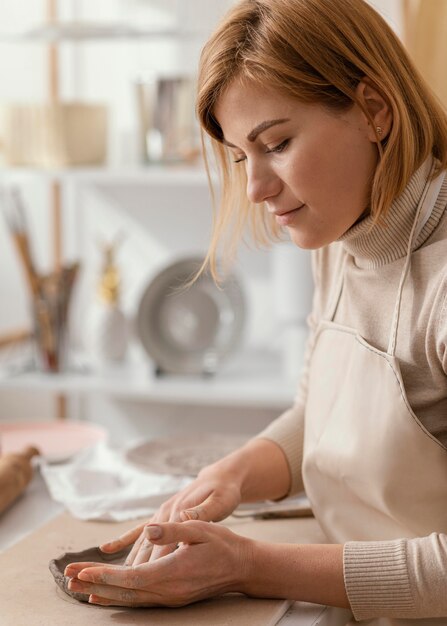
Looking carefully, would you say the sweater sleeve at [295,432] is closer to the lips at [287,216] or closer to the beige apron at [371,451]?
the beige apron at [371,451]

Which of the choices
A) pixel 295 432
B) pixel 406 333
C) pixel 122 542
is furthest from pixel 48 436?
pixel 406 333

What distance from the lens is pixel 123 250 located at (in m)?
3.19

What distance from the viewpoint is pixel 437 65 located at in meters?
2.29

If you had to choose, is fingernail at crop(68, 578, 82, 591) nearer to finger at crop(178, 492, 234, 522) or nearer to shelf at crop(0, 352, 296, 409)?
finger at crop(178, 492, 234, 522)

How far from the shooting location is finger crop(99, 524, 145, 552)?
1.33m

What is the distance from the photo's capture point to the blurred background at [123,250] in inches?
111

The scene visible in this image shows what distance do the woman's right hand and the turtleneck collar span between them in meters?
0.38

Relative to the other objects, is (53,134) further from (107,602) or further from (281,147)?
(107,602)

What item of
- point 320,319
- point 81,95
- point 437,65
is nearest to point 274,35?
point 320,319

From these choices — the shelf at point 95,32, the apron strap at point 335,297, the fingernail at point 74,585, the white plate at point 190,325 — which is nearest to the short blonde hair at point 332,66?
the apron strap at point 335,297

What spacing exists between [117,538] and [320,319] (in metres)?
0.46

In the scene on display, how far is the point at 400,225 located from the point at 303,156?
17 centimetres

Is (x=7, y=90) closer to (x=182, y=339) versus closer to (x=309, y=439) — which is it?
(x=182, y=339)

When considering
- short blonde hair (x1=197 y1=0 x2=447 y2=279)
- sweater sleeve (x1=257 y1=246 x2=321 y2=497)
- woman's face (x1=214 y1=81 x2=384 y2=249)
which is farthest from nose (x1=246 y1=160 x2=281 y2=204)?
sweater sleeve (x1=257 y1=246 x2=321 y2=497)
